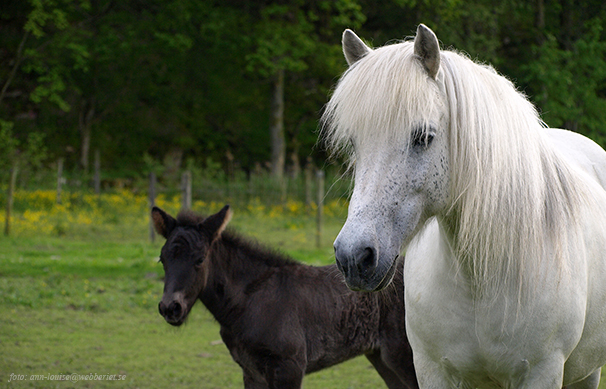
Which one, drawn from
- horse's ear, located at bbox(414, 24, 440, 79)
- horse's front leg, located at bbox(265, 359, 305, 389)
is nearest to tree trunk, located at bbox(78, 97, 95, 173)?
horse's front leg, located at bbox(265, 359, 305, 389)

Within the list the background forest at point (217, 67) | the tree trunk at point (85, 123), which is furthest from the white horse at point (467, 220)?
the tree trunk at point (85, 123)

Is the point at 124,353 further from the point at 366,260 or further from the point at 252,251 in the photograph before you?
the point at 366,260

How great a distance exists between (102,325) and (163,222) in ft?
9.32

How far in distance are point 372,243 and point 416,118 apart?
1.50 ft

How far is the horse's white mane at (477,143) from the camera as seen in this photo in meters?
1.98

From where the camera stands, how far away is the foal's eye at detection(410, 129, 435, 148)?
1947mm

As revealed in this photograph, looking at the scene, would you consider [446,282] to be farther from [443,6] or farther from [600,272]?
[443,6]

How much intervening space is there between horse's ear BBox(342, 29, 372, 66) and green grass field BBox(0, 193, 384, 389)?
3.02 feet

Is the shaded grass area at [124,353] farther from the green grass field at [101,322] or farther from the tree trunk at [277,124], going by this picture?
the tree trunk at [277,124]

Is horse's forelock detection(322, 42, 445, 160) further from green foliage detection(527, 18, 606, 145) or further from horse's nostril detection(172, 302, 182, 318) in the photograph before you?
green foliage detection(527, 18, 606, 145)

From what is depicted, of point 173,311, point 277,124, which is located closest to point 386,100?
point 173,311

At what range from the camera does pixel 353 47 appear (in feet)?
7.54

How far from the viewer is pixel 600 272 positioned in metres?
2.54

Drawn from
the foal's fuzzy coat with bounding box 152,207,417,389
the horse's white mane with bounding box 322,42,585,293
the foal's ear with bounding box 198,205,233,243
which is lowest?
the foal's fuzzy coat with bounding box 152,207,417,389
